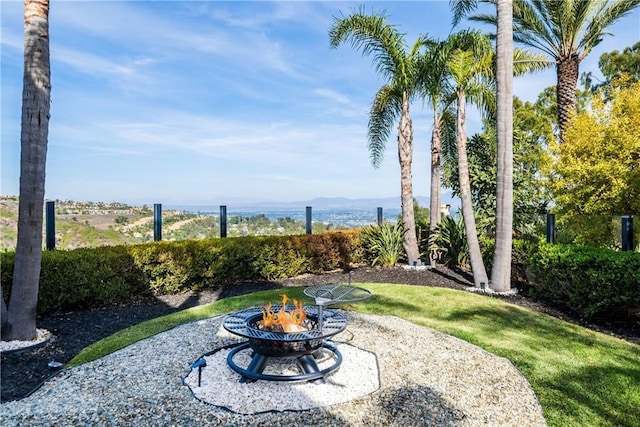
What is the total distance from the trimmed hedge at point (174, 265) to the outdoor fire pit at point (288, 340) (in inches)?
123

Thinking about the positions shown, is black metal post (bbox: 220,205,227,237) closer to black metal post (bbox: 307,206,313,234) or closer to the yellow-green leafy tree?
black metal post (bbox: 307,206,313,234)

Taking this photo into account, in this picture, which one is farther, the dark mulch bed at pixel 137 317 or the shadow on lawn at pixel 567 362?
the dark mulch bed at pixel 137 317

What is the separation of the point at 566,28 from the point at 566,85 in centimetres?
148

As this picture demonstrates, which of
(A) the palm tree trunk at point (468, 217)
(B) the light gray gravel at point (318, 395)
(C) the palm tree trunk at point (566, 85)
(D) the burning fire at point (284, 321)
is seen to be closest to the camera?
(B) the light gray gravel at point (318, 395)

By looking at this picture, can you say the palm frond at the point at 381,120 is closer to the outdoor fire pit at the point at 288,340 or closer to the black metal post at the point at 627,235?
the black metal post at the point at 627,235

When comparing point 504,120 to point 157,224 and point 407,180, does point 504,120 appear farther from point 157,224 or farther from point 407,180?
point 157,224

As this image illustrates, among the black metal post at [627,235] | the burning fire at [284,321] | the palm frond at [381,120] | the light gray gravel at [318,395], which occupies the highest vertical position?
the palm frond at [381,120]

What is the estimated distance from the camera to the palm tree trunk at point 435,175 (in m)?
9.53

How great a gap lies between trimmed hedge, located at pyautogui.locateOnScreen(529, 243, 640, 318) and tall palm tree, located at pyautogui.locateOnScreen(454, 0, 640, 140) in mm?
6425

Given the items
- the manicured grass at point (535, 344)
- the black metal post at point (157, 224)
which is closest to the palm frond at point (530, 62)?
the manicured grass at point (535, 344)

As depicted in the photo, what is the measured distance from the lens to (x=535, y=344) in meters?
4.29

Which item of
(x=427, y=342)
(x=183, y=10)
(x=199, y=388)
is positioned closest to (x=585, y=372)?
(x=427, y=342)

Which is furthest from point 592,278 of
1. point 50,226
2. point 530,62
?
point 530,62

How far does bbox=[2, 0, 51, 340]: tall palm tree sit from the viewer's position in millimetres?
4340
